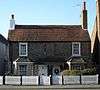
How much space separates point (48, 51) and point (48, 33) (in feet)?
12.1

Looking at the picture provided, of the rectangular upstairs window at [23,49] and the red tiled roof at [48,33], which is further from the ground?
the red tiled roof at [48,33]

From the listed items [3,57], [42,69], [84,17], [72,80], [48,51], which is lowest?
[72,80]

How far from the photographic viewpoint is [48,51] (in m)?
53.4

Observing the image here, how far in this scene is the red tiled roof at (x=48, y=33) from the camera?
177 ft

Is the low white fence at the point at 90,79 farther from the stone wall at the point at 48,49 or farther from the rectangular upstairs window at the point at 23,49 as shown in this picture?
the rectangular upstairs window at the point at 23,49

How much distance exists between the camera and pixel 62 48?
2105 inches

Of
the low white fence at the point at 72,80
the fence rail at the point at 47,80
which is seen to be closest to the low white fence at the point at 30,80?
the fence rail at the point at 47,80

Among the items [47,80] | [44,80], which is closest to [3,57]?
[44,80]

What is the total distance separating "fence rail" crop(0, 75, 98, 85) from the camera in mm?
42156

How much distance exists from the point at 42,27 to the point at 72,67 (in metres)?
9.90

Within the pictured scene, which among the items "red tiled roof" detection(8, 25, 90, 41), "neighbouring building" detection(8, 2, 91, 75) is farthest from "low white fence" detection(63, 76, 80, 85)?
"red tiled roof" detection(8, 25, 90, 41)

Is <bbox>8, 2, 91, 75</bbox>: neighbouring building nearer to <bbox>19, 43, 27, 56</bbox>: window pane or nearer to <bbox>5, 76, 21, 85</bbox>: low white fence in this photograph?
<bbox>19, 43, 27, 56</bbox>: window pane

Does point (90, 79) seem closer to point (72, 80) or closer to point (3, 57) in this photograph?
point (72, 80)

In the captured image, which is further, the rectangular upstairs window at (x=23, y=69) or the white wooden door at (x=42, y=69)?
the white wooden door at (x=42, y=69)
